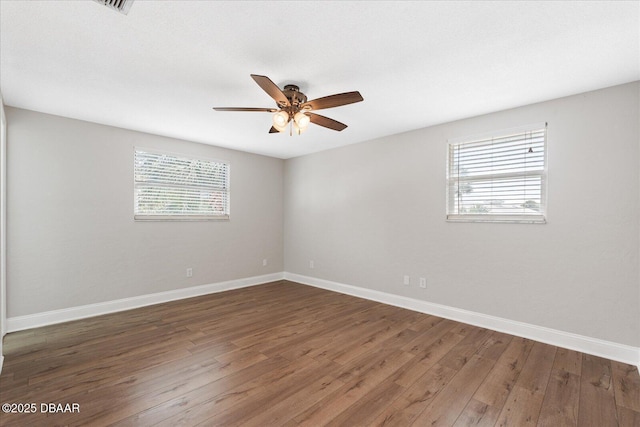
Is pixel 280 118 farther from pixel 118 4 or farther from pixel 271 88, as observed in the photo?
pixel 118 4

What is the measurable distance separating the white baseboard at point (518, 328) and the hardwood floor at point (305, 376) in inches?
3.7

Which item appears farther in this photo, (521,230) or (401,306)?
(401,306)

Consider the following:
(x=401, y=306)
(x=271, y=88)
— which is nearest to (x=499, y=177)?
(x=401, y=306)

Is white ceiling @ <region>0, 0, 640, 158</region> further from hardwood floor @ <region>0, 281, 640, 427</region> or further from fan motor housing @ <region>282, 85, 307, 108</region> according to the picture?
hardwood floor @ <region>0, 281, 640, 427</region>

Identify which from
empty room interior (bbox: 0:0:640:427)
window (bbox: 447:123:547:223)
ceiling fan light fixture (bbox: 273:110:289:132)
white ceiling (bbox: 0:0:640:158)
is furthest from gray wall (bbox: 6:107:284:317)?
window (bbox: 447:123:547:223)

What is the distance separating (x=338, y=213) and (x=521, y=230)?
258cm

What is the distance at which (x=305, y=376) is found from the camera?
222 centimetres

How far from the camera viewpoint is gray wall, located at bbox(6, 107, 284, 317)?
3.14m

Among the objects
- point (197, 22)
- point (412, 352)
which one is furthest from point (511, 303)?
point (197, 22)

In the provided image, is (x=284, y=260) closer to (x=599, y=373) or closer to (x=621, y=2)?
(x=599, y=373)

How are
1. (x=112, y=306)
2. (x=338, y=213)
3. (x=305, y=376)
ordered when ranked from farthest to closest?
1. (x=338, y=213)
2. (x=112, y=306)
3. (x=305, y=376)

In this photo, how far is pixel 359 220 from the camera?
4.53 m

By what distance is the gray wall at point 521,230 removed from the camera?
252 centimetres

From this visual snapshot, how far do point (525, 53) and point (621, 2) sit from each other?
52 centimetres
